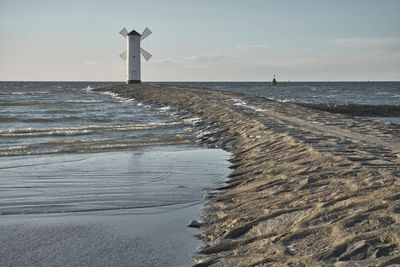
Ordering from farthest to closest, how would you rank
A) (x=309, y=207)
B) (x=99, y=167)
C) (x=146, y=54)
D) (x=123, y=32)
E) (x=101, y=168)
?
(x=123, y=32) → (x=146, y=54) → (x=99, y=167) → (x=101, y=168) → (x=309, y=207)

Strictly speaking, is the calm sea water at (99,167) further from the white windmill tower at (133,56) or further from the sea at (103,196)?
the white windmill tower at (133,56)

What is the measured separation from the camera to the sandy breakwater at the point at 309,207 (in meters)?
3.67

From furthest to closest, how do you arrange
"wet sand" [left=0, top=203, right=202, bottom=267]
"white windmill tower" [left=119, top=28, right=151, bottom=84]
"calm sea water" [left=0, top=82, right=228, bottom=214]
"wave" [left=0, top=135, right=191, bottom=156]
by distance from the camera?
"white windmill tower" [left=119, top=28, right=151, bottom=84], "wave" [left=0, top=135, right=191, bottom=156], "calm sea water" [left=0, top=82, right=228, bottom=214], "wet sand" [left=0, top=203, right=202, bottom=267]

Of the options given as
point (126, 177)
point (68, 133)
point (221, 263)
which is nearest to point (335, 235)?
point (221, 263)

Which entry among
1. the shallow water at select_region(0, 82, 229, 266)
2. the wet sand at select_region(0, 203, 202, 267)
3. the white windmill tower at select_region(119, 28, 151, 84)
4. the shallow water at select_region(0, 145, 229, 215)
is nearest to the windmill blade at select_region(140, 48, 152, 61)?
the white windmill tower at select_region(119, 28, 151, 84)

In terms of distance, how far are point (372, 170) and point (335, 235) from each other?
2.19 meters

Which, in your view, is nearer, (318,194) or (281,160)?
(318,194)

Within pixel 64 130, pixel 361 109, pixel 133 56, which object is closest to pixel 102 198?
pixel 64 130

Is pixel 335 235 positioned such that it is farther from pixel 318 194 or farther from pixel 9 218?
pixel 9 218

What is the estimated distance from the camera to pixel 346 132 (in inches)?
414

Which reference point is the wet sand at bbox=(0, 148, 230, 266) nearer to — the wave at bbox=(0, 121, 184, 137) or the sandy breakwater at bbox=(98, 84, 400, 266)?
the sandy breakwater at bbox=(98, 84, 400, 266)

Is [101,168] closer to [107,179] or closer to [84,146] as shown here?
[107,179]

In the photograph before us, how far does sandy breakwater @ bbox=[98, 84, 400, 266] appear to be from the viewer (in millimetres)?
3666

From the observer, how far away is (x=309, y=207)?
15.6 feet
